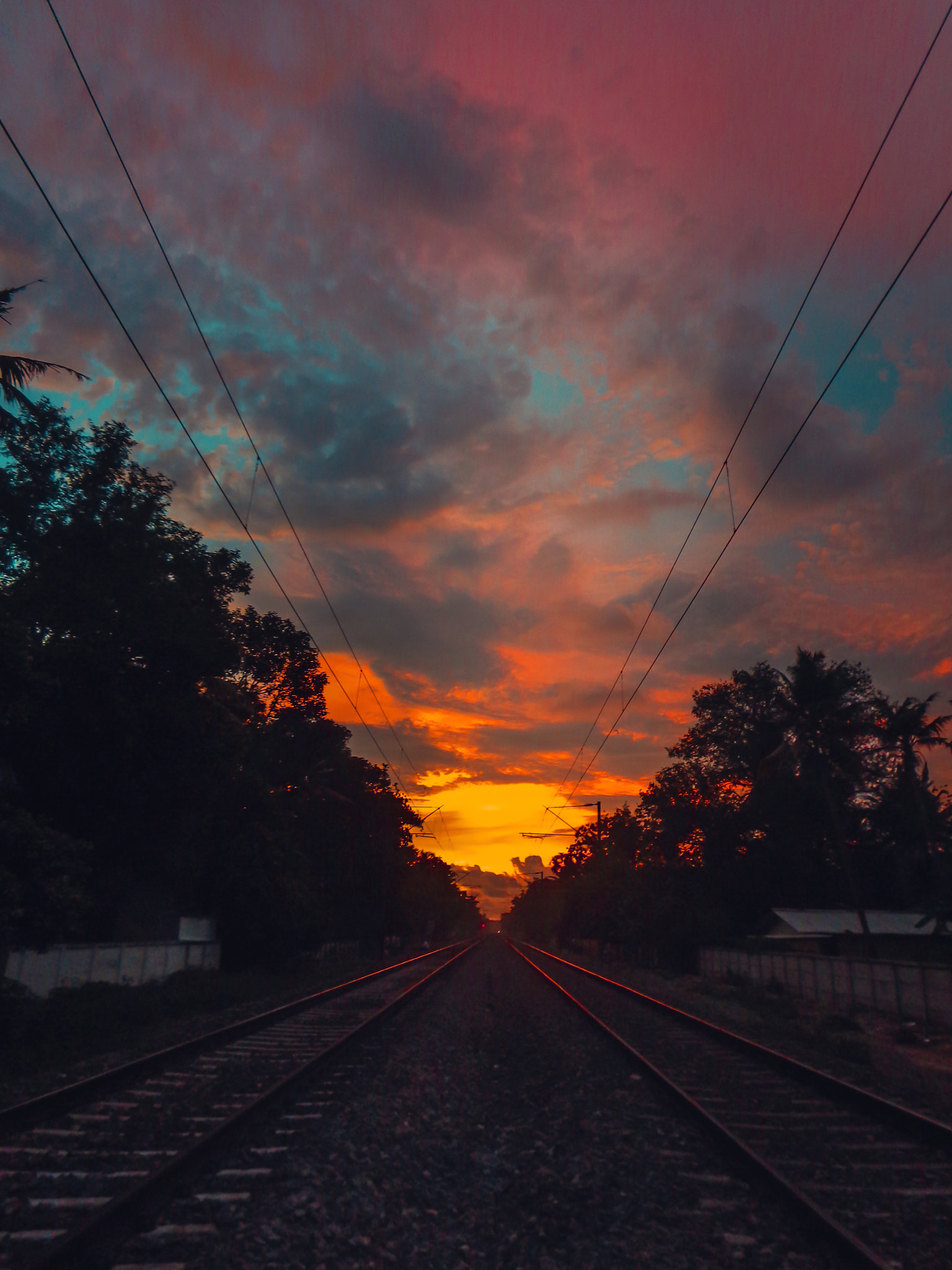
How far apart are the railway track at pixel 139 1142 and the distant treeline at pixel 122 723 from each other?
5.81 meters

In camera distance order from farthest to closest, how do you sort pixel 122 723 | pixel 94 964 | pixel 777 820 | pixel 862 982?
pixel 777 820 → pixel 862 982 → pixel 94 964 → pixel 122 723

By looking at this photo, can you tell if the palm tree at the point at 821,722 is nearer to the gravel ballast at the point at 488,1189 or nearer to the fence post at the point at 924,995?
the fence post at the point at 924,995

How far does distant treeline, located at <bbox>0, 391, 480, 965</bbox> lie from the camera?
610 inches

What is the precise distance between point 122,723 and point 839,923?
34811mm

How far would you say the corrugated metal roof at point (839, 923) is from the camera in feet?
115

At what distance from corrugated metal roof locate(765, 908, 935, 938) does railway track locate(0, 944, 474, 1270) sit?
3076 cm

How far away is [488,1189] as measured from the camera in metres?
6.34

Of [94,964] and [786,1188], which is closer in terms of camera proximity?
[786,1188]

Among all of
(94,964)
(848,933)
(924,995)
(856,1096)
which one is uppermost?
(856,1096)

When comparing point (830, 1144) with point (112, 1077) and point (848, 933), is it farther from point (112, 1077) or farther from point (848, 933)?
point (848, 933)

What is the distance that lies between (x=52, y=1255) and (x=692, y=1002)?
24141 mm

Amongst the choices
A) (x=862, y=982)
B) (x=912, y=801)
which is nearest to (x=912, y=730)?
(x=912, y=801)

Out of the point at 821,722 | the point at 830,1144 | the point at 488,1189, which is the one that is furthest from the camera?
the point at 821,722

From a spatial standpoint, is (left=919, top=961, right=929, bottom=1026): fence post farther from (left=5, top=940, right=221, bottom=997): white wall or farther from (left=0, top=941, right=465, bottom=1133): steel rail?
(left=5, top=940, right=221, bottom=997): white wall
